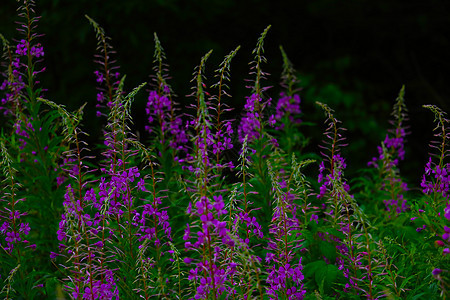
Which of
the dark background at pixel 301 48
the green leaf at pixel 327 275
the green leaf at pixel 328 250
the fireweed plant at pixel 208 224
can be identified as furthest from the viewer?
the dark background at pixel 301 48

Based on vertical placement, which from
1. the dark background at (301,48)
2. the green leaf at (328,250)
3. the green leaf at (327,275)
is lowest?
the green leaf at (327,275)

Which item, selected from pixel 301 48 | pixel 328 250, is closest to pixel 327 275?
pixel 328 250

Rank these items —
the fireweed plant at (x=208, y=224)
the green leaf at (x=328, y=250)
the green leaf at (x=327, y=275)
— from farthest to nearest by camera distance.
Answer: the green leaf at (x=328, y=250)
the green leaf at (x=327, y=275)
the fireweed plant at (x=208, y=224)

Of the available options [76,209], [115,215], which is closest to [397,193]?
[115,215]

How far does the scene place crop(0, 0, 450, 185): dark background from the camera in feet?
31.3

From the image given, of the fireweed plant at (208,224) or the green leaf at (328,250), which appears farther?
the green leaf at (328,250)

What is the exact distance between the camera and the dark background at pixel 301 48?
9.53m

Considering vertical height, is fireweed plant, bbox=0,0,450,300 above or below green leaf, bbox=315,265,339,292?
above

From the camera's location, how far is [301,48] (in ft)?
37.3

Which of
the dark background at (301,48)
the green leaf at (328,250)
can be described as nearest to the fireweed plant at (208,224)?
the green leaf at (328,250)

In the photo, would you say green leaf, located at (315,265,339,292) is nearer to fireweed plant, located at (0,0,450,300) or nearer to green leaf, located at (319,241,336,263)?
fireweed plant, located at (0,0,450,300)

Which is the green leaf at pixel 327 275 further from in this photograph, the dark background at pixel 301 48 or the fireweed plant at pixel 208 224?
the dark background at pixel 301 48

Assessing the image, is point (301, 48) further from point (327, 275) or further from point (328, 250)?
point (327, 275)

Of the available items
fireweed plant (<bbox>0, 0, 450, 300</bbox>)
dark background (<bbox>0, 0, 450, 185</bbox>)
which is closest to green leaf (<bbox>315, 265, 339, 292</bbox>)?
fireweed plant (<bbox>0, 0, 450, 300</bbox>)
